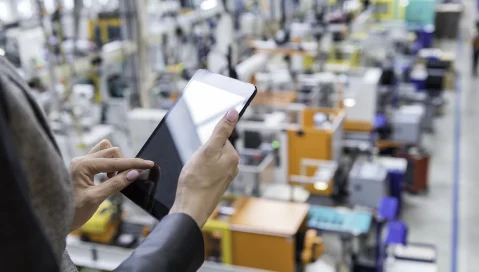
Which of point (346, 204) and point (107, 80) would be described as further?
point (107, 80)

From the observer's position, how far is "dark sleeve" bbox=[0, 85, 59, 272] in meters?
0.60

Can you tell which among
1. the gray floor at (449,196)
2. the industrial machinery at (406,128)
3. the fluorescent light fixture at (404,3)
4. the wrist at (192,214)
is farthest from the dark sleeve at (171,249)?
the fluorescent light fixture at (404,3)

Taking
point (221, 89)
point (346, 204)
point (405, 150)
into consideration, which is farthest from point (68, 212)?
point (405, 150)

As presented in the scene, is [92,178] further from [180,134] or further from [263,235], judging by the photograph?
[263,235]

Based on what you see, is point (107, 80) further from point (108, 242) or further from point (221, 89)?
point (221, 89)

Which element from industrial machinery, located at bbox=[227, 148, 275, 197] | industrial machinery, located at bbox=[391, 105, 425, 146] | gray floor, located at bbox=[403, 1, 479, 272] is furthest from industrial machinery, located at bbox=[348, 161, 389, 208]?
industrial machinery, located at bbox=[391, 105, 425, 146]

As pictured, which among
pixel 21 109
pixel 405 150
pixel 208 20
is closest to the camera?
pixel 21 109

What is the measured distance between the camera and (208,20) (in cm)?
1320

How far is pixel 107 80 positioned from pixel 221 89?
10073mm

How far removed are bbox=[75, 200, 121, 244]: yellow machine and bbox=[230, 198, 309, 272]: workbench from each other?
1282 mm

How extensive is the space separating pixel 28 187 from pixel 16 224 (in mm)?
73

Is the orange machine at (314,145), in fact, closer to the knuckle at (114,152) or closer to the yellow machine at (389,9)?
the knuckle at (114,152)

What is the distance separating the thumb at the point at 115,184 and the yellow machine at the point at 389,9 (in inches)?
739

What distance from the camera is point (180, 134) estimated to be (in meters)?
1.23
